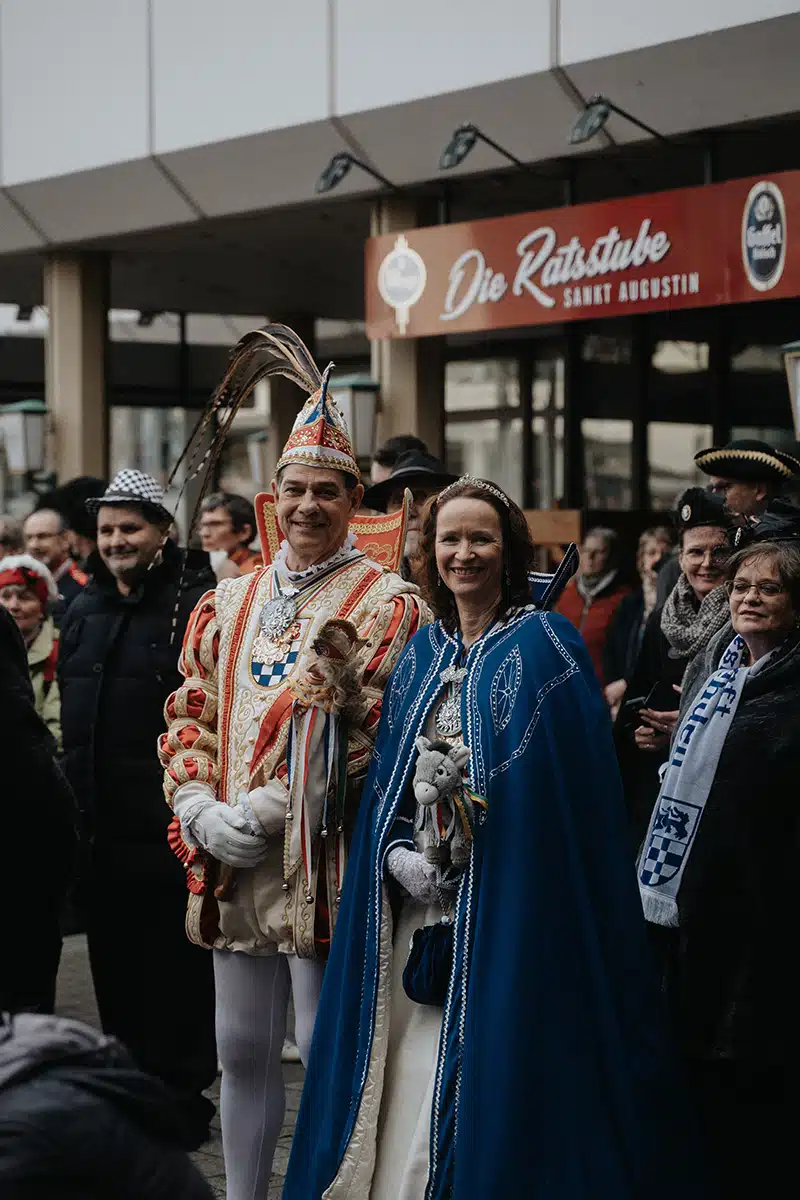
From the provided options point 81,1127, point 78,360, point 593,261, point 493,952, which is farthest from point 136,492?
A: point 78,360

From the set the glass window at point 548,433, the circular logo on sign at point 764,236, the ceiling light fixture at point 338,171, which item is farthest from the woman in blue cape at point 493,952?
the glass window at point 548,433

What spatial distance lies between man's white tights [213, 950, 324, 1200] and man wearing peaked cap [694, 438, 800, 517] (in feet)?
7.44

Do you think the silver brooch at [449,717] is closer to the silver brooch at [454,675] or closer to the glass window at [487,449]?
the silver brooch at [454,675]

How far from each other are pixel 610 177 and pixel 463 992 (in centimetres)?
914

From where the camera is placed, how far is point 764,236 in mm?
10211

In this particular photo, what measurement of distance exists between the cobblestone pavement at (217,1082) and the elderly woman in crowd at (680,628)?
4.88ft

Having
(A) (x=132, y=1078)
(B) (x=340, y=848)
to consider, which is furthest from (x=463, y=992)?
(A) (x=132, y=1078)

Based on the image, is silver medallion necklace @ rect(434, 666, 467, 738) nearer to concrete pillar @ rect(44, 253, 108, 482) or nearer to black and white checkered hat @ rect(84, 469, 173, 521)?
black and white checkered hat @ rect(84, 469, 173, 521)

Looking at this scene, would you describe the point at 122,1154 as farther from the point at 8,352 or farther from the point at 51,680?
the point at 8,352

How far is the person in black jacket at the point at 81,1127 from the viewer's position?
1206 mm

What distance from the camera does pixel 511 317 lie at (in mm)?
11875

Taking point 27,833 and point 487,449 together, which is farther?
point 487,449

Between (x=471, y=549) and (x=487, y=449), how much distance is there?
445 inches

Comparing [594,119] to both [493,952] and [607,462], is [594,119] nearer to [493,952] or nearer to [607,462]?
[607,462]
